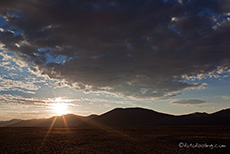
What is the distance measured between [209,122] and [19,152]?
111 meters

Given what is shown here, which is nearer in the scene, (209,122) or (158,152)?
(158,152)

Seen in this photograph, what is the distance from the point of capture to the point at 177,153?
2180cm

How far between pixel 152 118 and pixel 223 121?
270 feet

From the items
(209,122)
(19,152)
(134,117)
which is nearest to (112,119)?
(134,117)

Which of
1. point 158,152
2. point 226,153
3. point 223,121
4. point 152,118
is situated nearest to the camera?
point 226,153

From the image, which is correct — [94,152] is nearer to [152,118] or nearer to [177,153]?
[177,153]

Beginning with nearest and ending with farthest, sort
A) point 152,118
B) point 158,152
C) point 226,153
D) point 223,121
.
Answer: point 226,153 → point 158,152 → point 223,121 → point 152,118

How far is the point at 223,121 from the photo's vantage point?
107562 mm

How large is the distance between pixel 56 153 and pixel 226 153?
19785 mm

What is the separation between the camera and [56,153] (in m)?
22.8

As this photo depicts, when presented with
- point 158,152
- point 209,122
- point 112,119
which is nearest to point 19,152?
point 158,152

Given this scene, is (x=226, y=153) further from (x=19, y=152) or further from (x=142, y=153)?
(x=19, y=152)

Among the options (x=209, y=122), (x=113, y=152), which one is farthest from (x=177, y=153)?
(x=209, y=122)

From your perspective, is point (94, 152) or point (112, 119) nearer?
point (94, 152)
